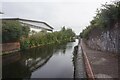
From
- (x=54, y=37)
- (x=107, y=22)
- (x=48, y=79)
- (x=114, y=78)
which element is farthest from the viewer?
(x=54, y=37)

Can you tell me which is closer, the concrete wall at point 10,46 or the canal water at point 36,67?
the canal water at point 36,67

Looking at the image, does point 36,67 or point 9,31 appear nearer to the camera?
point 36,67

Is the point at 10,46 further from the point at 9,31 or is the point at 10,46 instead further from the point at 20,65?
the point at 20,65

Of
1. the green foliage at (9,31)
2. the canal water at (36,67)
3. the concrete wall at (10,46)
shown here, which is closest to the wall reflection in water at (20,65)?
the canal water at (36,67)

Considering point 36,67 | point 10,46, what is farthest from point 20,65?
point 10,46

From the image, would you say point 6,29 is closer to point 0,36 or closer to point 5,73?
point 0,36

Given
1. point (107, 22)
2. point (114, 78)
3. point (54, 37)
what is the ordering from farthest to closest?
point (54, 37) < point (107, 22) < point (114, 78)

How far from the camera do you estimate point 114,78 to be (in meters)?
6.93

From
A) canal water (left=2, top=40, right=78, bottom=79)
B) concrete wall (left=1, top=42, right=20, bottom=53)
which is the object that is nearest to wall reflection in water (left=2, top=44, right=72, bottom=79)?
canal water (left=2, top=40, right=78, bottom=79)

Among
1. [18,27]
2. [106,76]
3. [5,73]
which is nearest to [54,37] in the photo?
[18,27]

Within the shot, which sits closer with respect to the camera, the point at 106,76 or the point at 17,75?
the point at 106,76

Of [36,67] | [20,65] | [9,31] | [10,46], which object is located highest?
[9,31]

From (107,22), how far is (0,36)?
1731 cm

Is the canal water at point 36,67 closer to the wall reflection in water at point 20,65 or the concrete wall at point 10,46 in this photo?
the wall reflection in water at point 20,65
